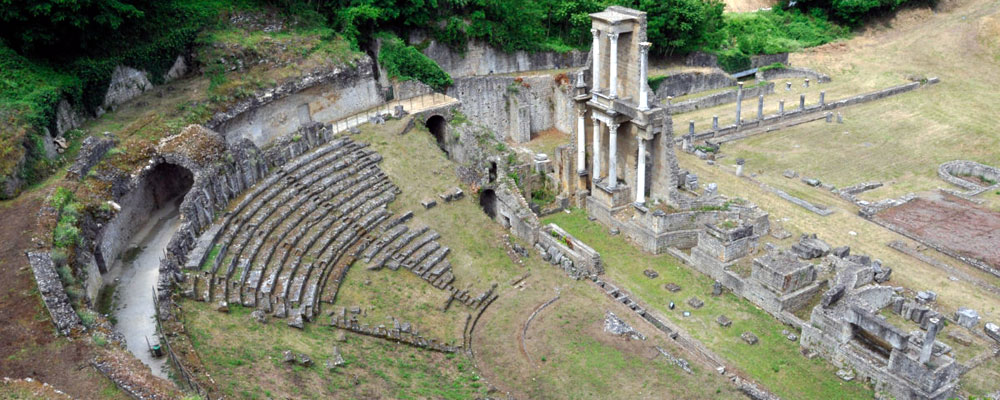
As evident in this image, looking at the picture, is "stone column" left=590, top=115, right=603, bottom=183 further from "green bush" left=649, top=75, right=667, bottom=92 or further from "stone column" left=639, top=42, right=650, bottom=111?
"green bush" left=649, top=75, right=667, bottom=92

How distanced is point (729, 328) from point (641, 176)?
9.32m

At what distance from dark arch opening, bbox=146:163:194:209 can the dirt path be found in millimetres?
8749

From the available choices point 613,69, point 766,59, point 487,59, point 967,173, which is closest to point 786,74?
point 766,59

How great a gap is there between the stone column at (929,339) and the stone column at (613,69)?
16.8m

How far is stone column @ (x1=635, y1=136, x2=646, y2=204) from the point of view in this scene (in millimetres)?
34875

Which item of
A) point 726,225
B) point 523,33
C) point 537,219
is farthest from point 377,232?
point 523,33

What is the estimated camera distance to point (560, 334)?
28.1 m

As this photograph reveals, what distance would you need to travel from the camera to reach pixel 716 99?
56562mm

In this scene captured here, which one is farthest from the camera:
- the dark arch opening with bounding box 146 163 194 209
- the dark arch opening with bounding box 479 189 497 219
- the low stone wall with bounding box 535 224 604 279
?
the dark arch opening with bounding box 479 189 497 219

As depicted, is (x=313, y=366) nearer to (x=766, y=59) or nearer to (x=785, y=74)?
(x=766, y=59)

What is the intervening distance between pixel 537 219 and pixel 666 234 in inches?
238

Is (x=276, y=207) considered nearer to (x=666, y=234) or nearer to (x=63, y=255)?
(x=63, y=255)

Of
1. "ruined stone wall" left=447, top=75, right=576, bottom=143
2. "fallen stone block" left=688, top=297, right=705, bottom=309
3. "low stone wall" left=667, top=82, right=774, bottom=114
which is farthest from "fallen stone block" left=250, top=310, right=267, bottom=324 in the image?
"low stone wall" left=667, top=82, right=774, bottom=114

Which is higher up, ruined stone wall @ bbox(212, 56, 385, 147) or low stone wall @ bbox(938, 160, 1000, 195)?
ruined stone wall @ bbox(212, 56, 385, 147)
